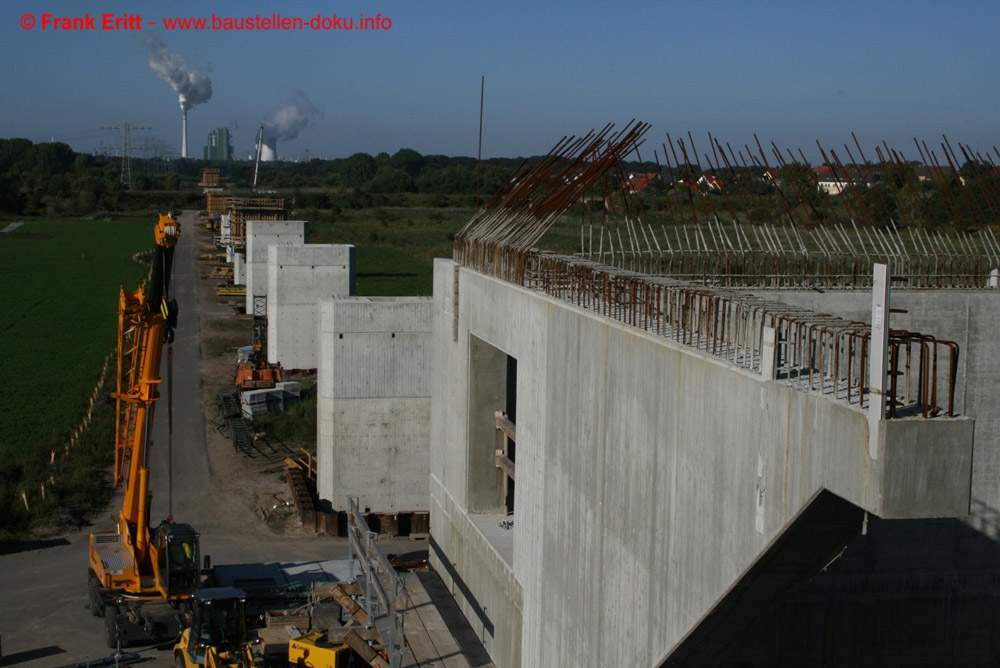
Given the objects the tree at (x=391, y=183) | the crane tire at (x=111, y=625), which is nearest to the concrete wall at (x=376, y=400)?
the crane tire at (x=111, y=625)

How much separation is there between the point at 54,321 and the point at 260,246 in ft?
38.2

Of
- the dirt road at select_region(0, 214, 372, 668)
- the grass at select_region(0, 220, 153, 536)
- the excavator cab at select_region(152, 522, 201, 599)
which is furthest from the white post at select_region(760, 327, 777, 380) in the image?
the grass at select_region(0, 220, 153, 536)

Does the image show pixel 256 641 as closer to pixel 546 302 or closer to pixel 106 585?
pixel 106 585

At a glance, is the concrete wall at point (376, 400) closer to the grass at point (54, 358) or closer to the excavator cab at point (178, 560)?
the grass at point (54, 358)

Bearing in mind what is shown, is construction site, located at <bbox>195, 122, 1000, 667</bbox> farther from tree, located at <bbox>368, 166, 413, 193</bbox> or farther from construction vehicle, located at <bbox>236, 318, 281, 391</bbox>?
tree, located at <bbox>368, 166, 413, 193</bbox>

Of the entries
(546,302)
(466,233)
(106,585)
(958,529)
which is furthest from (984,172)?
(106,585)

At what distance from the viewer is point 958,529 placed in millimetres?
16766

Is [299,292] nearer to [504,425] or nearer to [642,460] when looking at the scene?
[504,425]

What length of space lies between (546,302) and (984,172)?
41.3ft

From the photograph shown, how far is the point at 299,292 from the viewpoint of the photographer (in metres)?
41.4

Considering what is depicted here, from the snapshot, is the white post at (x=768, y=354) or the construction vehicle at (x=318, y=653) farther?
the construction vehicle at (x=318, y=653)

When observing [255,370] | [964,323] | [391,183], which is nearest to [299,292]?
[255,370]

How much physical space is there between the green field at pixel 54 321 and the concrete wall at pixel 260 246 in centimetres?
693

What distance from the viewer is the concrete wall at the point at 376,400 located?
25.6m
